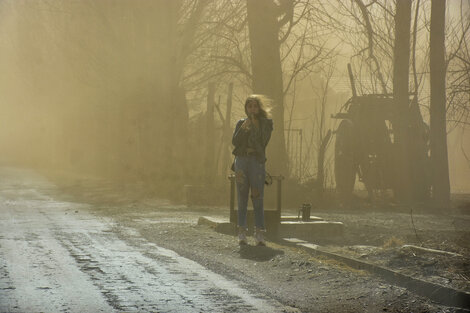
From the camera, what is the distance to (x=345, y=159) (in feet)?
72.3

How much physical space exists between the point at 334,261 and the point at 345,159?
42.1 feet

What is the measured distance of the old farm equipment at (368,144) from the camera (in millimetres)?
21750

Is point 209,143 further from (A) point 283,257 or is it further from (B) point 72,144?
(B) point 72,144

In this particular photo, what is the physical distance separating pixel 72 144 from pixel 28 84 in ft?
19.1

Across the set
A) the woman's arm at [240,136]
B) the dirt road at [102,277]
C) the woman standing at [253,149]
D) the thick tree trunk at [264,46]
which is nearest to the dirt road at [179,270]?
the dirt road at [102,277]

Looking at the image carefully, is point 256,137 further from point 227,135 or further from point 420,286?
point 227,135

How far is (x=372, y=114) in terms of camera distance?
2234 centimetres

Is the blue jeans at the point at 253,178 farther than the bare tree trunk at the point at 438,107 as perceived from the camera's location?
No

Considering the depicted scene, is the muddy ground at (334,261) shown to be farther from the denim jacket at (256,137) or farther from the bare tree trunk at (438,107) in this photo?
the bare tree trunk at (438,107)

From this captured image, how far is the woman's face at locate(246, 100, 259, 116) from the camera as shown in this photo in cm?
1082

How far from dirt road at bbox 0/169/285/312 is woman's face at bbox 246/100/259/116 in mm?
2110

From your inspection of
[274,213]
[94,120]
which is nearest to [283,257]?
[274,213]

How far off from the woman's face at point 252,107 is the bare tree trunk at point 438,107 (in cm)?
1024

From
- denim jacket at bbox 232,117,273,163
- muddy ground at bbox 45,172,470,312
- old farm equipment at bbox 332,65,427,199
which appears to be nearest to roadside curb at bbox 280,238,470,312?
muddy ground at bbox 45,172,470,312
